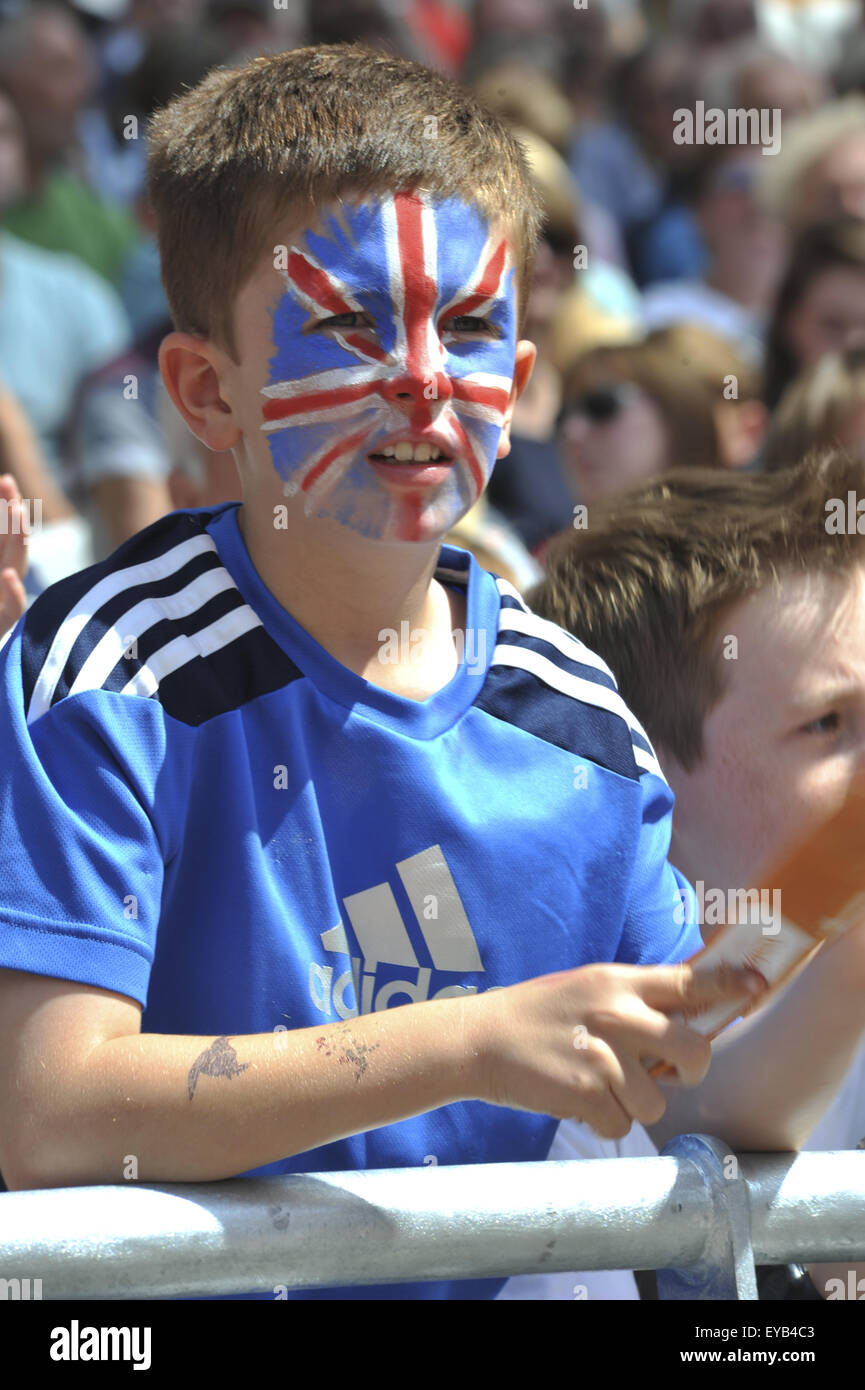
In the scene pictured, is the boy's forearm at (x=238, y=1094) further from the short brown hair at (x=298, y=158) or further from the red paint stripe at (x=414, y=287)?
the short brown hair at (x=298, y=158)

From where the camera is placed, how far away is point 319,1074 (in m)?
1.19

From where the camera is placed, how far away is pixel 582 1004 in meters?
1.18

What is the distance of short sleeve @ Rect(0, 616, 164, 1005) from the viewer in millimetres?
1222

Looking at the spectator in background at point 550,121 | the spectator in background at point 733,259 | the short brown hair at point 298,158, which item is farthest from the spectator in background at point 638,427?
the short brown hair at point 298,158

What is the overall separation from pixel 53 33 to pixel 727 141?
2499 millimetres

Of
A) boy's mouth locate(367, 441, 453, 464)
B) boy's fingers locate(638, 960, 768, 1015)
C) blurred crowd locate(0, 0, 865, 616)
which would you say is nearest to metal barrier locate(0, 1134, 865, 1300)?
boy's fingers locate(638, 960, 768, 1015)

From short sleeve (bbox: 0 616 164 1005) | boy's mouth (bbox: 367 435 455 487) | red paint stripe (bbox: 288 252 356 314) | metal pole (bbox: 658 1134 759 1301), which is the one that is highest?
red paint stripe (bbox: 288 252 356 314)

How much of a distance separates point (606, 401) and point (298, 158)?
2368 mm

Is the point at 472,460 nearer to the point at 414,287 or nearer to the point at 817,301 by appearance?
the point at 414,287

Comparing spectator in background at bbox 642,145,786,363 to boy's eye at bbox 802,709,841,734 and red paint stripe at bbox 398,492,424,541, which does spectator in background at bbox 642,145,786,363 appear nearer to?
boy's eye at bbox 802,709,841,734

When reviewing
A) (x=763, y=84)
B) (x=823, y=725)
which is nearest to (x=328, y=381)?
(x=823, y=725)

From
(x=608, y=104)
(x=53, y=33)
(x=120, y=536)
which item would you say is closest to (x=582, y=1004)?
(x=120, y=536)

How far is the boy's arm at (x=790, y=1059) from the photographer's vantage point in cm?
141

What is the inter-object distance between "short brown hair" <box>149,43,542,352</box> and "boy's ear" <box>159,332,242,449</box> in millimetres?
20
